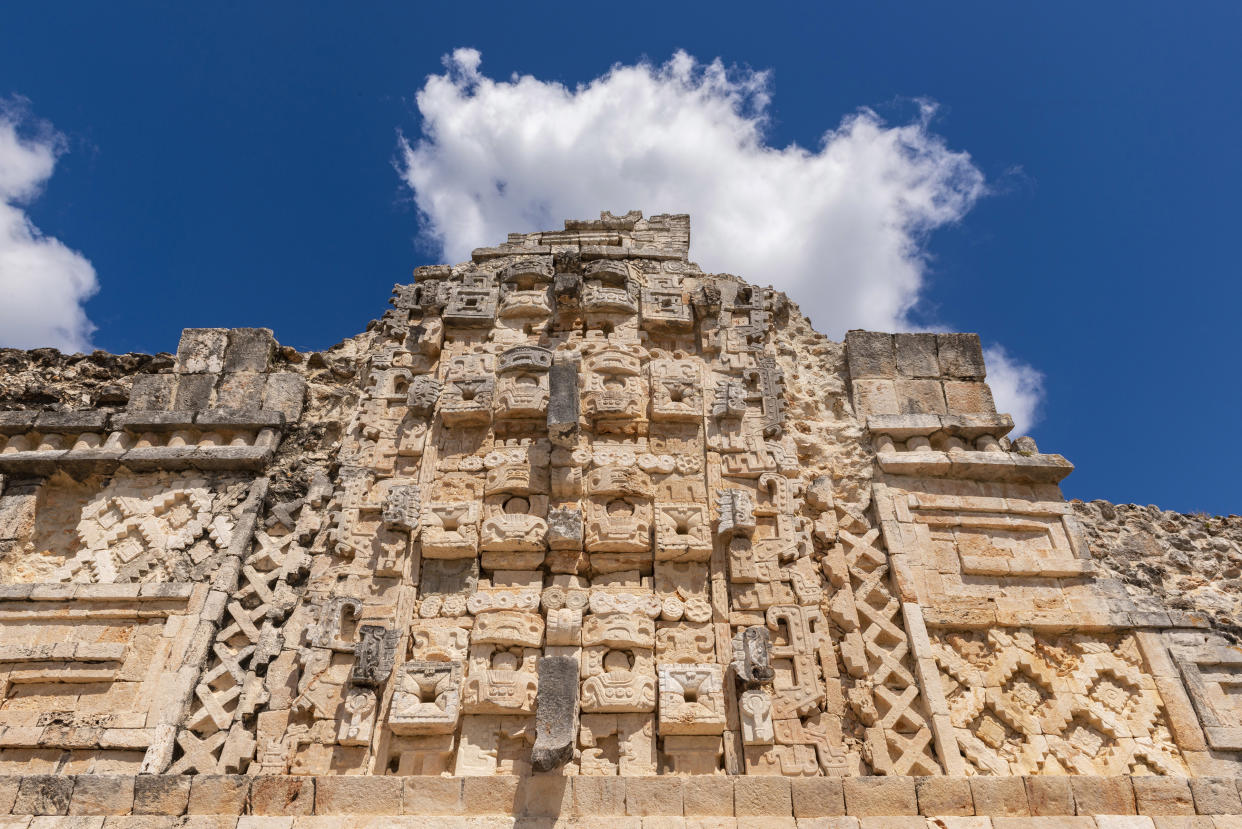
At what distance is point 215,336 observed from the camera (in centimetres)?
900

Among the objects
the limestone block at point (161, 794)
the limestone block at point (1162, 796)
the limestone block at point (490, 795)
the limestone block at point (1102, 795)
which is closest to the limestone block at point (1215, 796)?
the limestone block at point (1162, 796)

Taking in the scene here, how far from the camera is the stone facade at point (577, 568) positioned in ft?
20.2

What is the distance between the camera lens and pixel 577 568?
22.6 ft

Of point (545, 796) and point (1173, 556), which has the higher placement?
point (1173, 556)

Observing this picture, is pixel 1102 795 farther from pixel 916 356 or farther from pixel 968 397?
pixel 916 356

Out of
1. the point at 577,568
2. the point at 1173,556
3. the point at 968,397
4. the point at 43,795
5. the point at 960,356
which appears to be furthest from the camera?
the point at 960,356

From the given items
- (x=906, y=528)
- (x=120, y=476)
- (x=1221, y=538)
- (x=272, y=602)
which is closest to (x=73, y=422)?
(x=120, y=476)

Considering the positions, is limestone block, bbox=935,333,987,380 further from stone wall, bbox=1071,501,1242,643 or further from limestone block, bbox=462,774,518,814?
limestone block, bbox=462,774,518,814

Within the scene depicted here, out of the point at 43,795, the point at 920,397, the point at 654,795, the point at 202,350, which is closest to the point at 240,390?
the point at 202,350

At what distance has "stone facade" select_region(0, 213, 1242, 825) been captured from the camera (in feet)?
20.2

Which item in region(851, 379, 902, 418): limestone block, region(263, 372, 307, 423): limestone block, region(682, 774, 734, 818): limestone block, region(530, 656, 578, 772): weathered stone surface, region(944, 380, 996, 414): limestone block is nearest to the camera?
region(682, 774, 734, 818): limestone block

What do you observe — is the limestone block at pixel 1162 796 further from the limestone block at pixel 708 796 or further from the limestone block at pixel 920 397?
the limestone block at pixel 920 397

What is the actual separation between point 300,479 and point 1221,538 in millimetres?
8747

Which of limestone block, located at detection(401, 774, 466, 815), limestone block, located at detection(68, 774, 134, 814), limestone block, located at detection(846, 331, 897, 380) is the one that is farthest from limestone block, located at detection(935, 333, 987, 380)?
limestone block, located at detection(68, 774, 134, 814)
